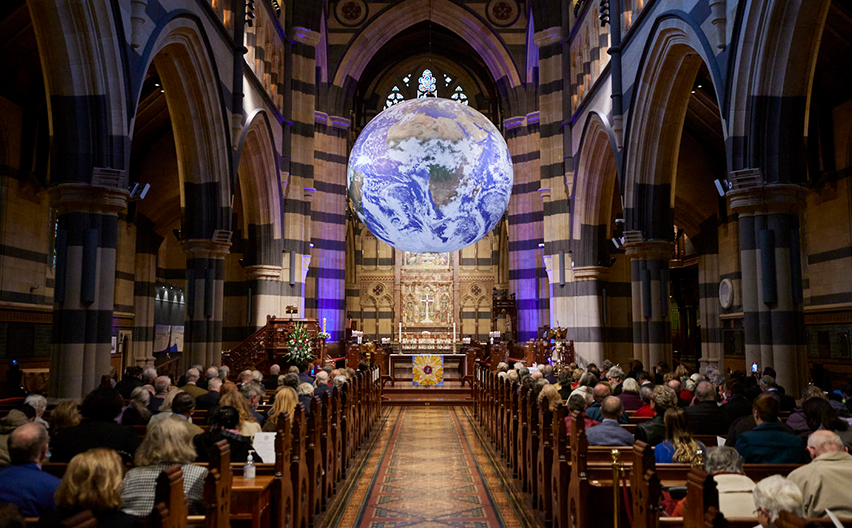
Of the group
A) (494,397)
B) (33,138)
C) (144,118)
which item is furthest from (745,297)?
(144,118)

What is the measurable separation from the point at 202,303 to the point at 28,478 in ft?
38.3

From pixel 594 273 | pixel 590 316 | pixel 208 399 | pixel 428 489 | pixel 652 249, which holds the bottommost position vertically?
pixel 428 489

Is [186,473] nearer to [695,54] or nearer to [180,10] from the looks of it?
[180,10]

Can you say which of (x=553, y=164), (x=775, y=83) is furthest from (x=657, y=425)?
(x=553, y=164)

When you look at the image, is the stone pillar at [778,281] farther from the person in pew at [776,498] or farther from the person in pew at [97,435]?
the person in pew at [97,435]

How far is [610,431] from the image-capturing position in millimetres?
5871

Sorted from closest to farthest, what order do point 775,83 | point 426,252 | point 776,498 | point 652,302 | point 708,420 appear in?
point 776,498
point 708,420
point 775,83
point 426,252
point 652,302

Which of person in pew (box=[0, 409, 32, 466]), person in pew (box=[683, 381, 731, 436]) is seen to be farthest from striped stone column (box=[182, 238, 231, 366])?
person in pew (box=[683, 381, 731, 436])

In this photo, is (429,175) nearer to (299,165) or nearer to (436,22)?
(299,165)

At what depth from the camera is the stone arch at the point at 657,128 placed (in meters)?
13.1

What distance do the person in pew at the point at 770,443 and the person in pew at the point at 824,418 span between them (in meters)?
0.66

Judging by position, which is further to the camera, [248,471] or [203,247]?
[203,247]

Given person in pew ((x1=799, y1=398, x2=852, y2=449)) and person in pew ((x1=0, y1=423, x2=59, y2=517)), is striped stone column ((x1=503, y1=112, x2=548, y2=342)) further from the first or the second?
person in pew ((x1=0, y1=423, x2=59, y2=517))

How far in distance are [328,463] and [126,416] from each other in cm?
234
